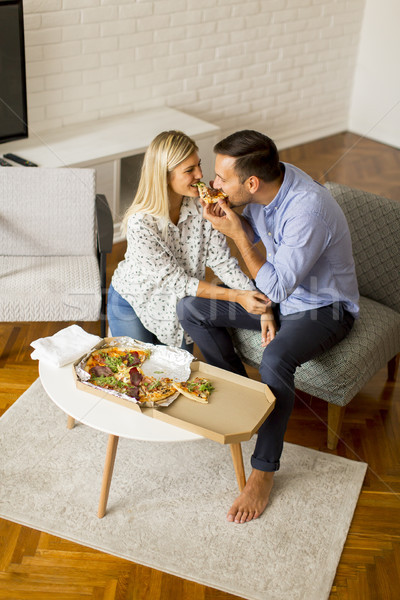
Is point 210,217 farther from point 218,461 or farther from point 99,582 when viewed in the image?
point 99,582

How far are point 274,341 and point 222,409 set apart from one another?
395 mm

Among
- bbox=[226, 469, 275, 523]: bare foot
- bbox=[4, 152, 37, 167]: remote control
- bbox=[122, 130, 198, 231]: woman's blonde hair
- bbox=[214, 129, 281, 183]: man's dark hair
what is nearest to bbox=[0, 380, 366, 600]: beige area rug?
bbox=[226, 469, 275, 523]: bare foot

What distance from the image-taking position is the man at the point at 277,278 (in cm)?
229

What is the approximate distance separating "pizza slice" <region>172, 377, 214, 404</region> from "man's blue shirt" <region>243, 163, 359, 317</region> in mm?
392

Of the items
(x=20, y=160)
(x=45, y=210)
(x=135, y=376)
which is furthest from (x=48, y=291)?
(x=20, y=160)

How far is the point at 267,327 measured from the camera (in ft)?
8.24

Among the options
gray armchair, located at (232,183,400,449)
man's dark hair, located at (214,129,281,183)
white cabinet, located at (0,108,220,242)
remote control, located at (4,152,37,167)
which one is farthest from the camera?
white cabinet, located at (0,108,220,242)

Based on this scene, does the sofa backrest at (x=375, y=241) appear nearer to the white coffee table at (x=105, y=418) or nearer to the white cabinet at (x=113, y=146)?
the white coffee table at (x=105, y=418)

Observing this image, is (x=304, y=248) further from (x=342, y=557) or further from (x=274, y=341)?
(x=342, y=557)

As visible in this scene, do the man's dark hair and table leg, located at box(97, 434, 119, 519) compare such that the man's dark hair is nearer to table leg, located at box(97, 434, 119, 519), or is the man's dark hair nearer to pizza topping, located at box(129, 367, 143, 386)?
pizza topping, located at box(129, 367, 143, 386)

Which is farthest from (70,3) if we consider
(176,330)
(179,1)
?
(176,330)

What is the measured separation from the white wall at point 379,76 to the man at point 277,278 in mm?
3386

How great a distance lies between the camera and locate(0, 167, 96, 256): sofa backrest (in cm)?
294

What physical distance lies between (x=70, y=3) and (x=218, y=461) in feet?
8.31
